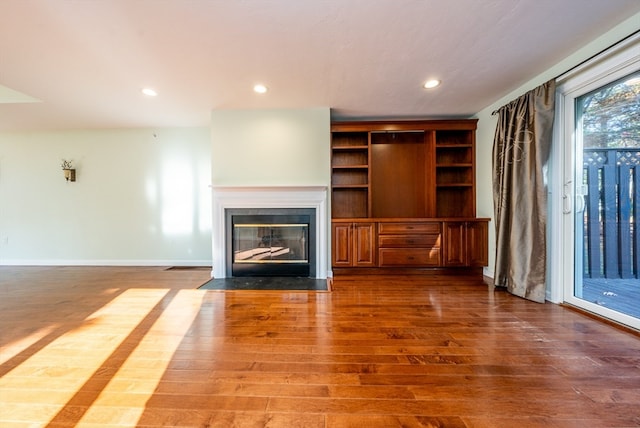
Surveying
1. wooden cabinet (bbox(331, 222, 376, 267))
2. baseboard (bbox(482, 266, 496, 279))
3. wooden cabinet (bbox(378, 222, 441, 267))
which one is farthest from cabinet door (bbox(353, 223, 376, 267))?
baseboard (bbox(482, 266, 496, 279))

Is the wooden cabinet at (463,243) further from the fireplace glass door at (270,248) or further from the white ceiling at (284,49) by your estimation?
the fireplace glass door at (270,248)

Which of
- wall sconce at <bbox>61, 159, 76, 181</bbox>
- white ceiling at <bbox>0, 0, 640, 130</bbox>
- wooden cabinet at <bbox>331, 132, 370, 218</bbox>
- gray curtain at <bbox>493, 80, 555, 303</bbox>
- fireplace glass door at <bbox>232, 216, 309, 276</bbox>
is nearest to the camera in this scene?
white ceiling at <bbox>0, 0, 640, 130</bbox>

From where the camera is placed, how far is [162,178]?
14.4 ft

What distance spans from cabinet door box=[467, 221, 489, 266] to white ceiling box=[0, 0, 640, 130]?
1.65 m

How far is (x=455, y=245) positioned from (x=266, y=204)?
268 centimetres

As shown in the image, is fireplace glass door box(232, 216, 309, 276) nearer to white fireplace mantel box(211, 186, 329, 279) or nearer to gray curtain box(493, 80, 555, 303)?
white fireplace mantel box(211, 186, 329, 279)

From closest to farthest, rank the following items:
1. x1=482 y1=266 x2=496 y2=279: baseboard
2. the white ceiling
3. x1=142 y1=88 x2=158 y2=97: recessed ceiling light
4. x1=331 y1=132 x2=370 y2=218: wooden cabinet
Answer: the white ceiling, x1=142 y1=88 x2=158 y2=97: recessed ceiling light, x1=482 y1=266 x2=496 y2=279: baseboard, x1=331 y1=132 x2=370 y2=218: wooden cabinet

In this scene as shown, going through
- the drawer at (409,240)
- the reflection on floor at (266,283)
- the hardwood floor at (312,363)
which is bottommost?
the hardwood floor at (312,363)

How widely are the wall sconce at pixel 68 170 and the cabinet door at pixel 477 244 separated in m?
6.42

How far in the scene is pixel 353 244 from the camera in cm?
356

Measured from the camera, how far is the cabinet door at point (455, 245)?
3525mm

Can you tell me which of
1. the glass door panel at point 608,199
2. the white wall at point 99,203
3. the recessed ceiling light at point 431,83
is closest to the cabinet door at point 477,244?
the glass door panel at point 608,199

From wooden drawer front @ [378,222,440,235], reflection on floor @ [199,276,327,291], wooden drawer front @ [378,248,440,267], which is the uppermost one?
wooden drawer front @ [378,222,440,235]

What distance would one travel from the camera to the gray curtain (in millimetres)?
2504
